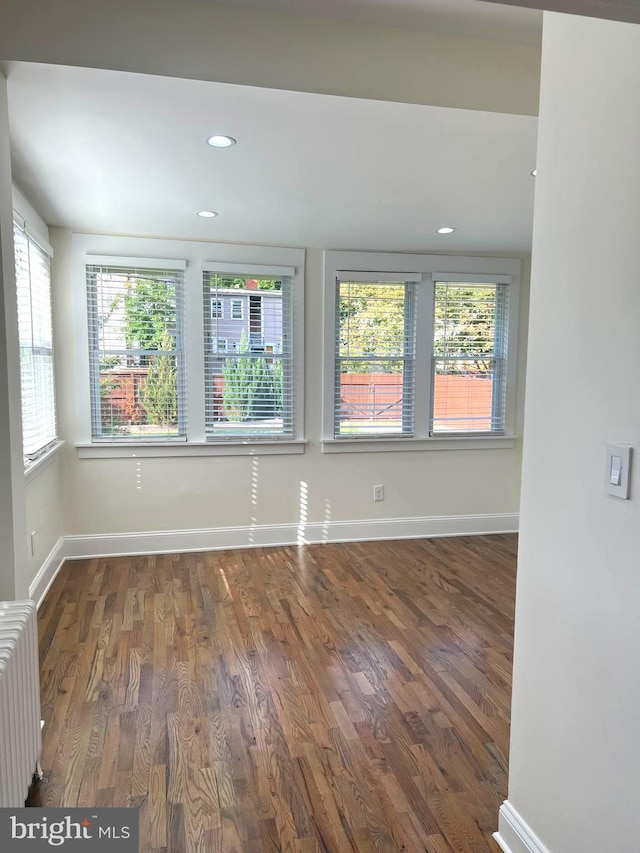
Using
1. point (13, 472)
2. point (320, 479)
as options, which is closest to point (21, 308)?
point (13, 472)

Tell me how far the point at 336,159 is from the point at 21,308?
185 cm

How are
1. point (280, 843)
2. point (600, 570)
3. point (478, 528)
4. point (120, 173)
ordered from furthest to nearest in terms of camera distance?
point (478, 528) < point (120, 173) < point (280, 843) < point (600, 570)

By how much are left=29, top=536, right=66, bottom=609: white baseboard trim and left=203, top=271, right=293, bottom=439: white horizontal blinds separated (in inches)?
52.4

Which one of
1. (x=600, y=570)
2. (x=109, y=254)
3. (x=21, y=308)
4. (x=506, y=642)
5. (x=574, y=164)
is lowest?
(x=506, y=642)

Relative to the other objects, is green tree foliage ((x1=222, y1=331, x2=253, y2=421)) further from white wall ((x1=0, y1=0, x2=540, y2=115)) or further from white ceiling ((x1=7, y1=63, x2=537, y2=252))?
white wall ((x1=0, y1=0, x2=540, y2=115))

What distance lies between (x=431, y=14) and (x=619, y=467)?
5.75ft

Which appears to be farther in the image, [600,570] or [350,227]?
[350,227]

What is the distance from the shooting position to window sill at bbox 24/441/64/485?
301 centimetres

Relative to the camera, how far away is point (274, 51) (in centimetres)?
198

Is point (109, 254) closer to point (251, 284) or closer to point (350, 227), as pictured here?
point (251, 284)

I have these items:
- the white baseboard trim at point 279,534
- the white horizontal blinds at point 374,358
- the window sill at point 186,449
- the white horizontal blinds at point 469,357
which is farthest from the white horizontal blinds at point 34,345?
the white horizontal blinds at point 469,357

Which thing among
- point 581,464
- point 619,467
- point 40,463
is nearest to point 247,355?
point 40,463

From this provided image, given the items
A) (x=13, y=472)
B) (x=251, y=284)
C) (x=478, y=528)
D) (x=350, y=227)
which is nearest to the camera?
(x=13, y=472)

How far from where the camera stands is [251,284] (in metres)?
Result: 4.32
